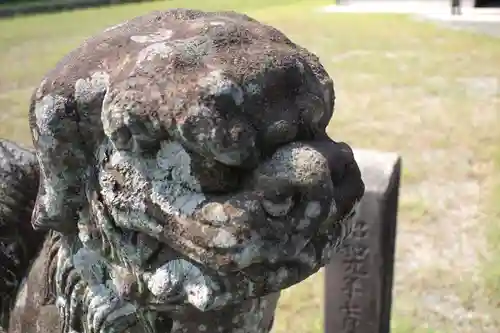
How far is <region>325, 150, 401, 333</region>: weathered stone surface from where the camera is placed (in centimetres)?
120

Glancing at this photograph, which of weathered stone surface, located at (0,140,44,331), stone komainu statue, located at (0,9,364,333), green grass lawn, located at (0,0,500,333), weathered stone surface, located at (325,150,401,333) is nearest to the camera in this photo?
stone komainu statue, located at (0,9,364,333)

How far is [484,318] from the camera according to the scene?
1.80m

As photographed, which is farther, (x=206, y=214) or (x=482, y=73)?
(x=482, y=73)

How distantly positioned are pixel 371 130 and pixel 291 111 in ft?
8.89

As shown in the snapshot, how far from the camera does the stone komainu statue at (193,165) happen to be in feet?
1.39

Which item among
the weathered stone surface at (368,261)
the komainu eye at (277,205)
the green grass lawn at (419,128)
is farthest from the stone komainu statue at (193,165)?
the green grass lawn at (419,128)

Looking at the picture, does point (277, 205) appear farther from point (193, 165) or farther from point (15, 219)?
point (15, 219)

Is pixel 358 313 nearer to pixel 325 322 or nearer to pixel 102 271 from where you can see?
pixel 325 322

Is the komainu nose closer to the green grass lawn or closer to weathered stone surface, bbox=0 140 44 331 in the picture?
weathered stone surface, bbox=0 140 44 331

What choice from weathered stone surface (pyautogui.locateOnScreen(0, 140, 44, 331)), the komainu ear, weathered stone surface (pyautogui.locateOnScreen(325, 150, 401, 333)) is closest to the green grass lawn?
weathered stone surface (pyautogui.locateOnScreen(325, 150, 401, 333))

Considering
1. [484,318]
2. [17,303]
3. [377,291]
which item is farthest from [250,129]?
[484,318]

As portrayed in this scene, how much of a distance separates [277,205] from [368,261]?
0.88 meters

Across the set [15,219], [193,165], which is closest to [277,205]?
[193,165]

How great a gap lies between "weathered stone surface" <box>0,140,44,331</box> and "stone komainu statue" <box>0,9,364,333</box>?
0.17 m
